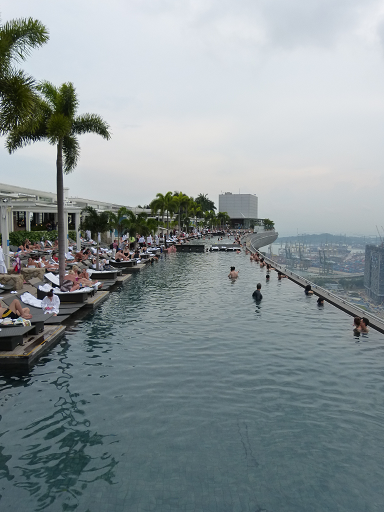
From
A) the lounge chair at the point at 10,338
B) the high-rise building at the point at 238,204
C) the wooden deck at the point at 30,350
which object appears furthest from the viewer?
the high-rise building at the point at 238,204

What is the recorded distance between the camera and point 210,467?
5141 mm

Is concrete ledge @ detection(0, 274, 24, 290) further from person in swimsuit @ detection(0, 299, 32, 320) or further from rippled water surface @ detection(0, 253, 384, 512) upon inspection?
person in swimsuit @ detection(0, 299, 32, 320)

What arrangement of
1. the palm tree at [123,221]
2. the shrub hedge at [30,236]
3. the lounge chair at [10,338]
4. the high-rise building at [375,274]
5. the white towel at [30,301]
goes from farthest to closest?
the palm tree at [123,221] → the shrub hedge at [30,236] → the high-rise building at [375,274] → the white towel at [30,301] → the lounge chair at [10,338]

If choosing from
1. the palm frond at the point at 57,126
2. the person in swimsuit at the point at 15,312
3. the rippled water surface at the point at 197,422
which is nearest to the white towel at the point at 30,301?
the rippled water surface at the point at 197,422

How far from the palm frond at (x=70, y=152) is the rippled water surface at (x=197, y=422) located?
28.1 feet

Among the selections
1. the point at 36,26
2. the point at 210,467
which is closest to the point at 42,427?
the point at 210,467

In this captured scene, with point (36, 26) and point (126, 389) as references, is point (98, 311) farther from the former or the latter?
point (36, 26)

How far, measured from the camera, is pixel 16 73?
11383 mm

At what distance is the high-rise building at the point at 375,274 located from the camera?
22958 millimetres

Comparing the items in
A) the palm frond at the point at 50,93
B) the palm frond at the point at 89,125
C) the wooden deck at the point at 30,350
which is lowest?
the wooden deck at the point at 30,350

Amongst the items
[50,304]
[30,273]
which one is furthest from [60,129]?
[50,304]

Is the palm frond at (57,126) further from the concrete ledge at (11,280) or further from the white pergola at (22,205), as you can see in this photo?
the concrete ledge at (11,280)

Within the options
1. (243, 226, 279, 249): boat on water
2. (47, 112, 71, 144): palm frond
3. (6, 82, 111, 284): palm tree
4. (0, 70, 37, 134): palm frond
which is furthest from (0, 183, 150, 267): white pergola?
(243, 226, 279, 249): boat on water

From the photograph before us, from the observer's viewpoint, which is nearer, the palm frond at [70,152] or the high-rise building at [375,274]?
the palm frond at [70,152]
